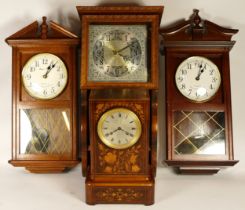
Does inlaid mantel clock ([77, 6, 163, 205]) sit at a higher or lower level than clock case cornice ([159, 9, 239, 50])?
lower

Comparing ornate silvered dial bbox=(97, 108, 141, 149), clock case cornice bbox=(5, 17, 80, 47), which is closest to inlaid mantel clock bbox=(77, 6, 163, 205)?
ornate silvered dial bbox=(97, 108, 141, 149)

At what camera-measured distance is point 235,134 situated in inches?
64.1

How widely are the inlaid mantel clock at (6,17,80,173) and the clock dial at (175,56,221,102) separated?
43 cm

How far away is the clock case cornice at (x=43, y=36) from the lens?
5.14 ft

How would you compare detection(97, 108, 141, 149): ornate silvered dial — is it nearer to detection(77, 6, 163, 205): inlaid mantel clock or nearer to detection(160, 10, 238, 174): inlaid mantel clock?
detection(77, 6, 163, 205): inlaid mantel clock

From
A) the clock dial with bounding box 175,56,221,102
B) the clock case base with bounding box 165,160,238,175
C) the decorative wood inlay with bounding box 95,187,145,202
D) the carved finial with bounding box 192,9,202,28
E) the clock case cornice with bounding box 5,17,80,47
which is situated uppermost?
the carved finial with bounding box 192,9,202,28

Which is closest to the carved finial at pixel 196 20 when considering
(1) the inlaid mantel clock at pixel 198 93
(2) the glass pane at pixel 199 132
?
(1) the inlaid mantel clock at pixel 198 93

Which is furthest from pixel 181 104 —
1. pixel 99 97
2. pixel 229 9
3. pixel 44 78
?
pixel 44 78

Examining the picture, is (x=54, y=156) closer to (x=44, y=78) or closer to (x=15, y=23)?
(x=44, y=78)

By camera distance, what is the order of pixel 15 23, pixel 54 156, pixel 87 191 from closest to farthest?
pixel 87 191 → pixel 54 156 → pixel 15 23

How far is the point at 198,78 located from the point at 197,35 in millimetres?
171

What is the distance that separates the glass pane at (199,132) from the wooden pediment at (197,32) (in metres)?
0.30

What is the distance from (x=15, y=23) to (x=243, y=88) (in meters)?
0.98

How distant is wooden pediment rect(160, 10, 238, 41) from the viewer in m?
1.57
